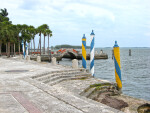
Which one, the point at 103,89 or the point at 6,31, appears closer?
the point at 103,89

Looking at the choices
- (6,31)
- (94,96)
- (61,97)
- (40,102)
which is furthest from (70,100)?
(6,31)

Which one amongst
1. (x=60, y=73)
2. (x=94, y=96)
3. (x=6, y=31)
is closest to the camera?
(x=94, y=96)

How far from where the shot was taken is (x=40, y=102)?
552 centimetres

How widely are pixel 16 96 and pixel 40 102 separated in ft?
3.65

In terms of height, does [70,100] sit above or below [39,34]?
below

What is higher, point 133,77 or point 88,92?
point 88,92

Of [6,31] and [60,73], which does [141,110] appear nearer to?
[60,73]

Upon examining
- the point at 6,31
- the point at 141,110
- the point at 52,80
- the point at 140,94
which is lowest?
the point at 140,94

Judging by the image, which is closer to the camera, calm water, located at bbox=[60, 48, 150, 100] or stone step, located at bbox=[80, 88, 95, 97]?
stone step, located at bbox=[80, 88, 95, 97]

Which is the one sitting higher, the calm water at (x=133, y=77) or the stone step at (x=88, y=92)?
the stone step at (x=88, y=92)

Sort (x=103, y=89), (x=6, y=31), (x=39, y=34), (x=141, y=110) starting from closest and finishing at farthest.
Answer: (x=141, y=110), (x=103, y=89), (x=6, y=31), (x=39, y=34)

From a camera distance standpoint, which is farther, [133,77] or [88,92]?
[133,77]

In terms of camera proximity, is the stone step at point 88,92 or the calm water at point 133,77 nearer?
the stone step at point 88,92

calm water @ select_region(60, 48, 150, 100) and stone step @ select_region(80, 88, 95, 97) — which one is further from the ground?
stone step @ select_region(80, 88, 95, 97)
